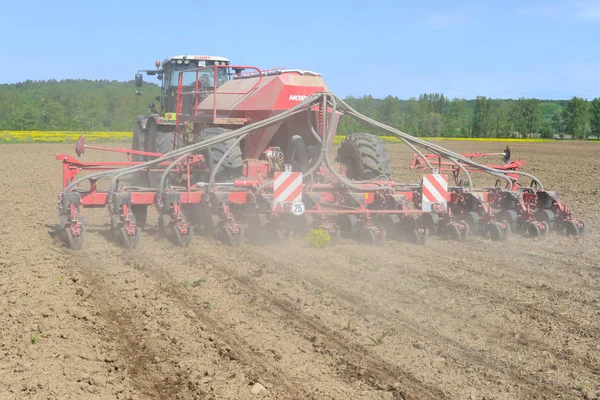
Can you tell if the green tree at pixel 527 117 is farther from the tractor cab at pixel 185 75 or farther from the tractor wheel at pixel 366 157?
the tractor wheel at pixel 366 157

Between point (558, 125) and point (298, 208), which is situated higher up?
point (558, 125)

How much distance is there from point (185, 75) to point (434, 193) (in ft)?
20.1

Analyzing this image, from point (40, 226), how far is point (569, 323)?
6.91 m

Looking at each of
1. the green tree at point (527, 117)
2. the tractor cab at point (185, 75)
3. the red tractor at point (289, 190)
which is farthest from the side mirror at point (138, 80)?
the green tree at point (527, 117)

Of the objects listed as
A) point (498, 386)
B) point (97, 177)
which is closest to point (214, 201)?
point (97, 177)

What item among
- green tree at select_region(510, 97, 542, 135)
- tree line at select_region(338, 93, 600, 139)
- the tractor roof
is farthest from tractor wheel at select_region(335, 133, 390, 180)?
green tree at select_region(510, 97, 542, 135)

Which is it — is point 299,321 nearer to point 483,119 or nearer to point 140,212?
point 140,212

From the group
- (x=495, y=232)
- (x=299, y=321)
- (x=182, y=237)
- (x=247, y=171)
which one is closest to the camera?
(x=299, y=321)

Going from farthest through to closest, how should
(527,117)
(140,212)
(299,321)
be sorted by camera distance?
(527,117), (140,212), (299,321)

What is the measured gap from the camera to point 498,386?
3.77 m

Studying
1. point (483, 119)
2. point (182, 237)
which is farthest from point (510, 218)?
point (483, 119)

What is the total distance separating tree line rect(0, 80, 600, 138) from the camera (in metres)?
65.6

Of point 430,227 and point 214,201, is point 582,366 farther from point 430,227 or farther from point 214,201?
point 214,201

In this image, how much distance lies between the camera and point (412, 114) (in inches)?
2881
